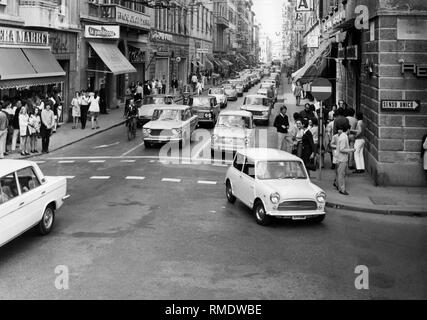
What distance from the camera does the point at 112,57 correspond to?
120 feet

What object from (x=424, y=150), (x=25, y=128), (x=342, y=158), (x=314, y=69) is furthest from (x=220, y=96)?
(x=342, y=158)

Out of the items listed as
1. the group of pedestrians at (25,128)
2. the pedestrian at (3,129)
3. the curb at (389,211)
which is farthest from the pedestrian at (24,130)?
the curb at (389,211)

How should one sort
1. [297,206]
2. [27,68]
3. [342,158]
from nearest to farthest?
[297,206]
[342,158]
[27,68]

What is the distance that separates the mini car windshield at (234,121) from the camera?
71.8 ft

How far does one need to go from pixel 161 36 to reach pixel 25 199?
4513cm

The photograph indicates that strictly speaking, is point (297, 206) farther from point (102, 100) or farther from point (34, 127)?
point (102, 100)

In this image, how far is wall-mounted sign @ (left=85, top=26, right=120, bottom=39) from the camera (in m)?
33.3

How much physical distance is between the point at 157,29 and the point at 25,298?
155ft

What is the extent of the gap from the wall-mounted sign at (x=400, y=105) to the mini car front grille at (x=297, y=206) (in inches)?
236

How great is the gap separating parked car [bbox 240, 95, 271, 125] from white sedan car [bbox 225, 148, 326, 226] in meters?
18.1

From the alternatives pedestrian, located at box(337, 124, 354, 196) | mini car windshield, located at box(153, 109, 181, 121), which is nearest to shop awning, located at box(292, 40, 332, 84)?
mini car windshield, located at box(153, 109, 181, 121)

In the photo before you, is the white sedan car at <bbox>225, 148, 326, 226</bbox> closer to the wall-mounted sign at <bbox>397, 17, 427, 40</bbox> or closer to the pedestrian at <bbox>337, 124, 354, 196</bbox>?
the pedestrian at <bbox>337, 124, 354, 196</bbox>

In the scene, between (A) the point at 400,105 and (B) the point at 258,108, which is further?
(B) the point at 258,108

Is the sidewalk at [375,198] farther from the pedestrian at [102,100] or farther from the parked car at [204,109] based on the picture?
the pedestrian at [102,100]
